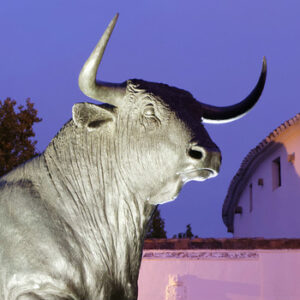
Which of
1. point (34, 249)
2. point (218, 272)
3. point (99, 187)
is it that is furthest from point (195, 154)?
point (218, 272)

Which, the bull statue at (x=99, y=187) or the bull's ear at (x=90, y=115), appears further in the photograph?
the bull's ear at (x=90, y=115)

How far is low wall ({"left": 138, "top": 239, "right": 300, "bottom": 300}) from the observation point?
12156 millimetres

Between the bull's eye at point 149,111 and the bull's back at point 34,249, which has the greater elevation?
the bull's eye at point 149,111

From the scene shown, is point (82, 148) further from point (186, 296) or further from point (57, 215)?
point (186, 296)

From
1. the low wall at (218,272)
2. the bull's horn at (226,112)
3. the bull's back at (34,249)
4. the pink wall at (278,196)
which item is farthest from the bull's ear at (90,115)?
the pink wall at (278,196)

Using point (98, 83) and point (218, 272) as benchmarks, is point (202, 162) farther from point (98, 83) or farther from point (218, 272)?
point (218, 272)

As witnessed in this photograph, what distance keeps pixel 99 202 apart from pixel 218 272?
987 cm

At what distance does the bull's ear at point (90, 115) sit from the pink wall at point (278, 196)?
1491 cm

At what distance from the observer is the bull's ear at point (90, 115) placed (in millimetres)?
2777

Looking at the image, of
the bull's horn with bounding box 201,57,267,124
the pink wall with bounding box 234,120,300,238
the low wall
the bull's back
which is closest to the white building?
the pink wall with bounding box 234,120,300,238

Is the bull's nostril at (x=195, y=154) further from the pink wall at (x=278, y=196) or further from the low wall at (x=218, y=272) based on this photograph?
the pink wall at (x=278, y=196)

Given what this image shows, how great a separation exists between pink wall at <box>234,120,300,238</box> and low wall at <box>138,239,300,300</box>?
5171 millimetres

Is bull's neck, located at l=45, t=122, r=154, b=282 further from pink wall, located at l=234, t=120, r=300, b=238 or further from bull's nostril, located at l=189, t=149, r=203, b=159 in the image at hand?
pink wall, located at l=234, t=120, r=300, b=238

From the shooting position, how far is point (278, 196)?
18.8 m
